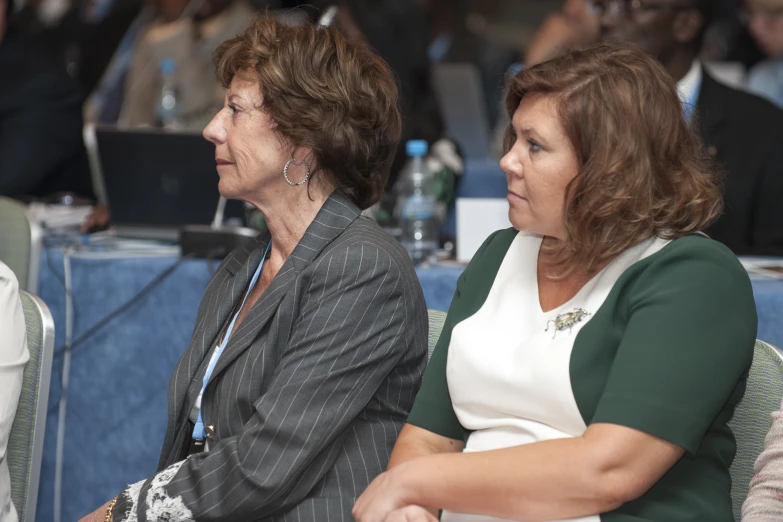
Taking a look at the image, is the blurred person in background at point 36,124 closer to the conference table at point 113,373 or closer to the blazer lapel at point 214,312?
the conference table at point 113,373

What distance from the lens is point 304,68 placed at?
1643 millimetres

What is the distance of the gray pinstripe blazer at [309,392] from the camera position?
1.46m

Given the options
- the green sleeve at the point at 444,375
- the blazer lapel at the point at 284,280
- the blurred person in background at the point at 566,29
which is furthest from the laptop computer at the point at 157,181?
the blurred person in background at the point at 566,29

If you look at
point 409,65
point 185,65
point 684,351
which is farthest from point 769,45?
point 684,351

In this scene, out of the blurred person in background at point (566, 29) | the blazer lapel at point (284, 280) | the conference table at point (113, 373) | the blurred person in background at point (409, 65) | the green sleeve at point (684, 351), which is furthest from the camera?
the blurred person in background at point (566, 29)

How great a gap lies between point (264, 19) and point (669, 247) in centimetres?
83

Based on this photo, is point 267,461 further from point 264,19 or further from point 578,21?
point 578,21

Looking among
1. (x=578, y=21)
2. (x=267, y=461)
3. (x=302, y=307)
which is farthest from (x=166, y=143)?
(x=578, y=21)

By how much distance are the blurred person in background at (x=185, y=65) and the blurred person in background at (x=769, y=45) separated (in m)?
2.19

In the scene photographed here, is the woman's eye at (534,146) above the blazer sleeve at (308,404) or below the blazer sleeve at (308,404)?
above

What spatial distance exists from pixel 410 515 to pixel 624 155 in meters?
0.55

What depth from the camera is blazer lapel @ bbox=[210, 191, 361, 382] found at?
1.56m

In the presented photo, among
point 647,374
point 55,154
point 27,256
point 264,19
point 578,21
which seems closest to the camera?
point 647,374

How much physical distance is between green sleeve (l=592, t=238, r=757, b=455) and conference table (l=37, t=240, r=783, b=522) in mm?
1178
